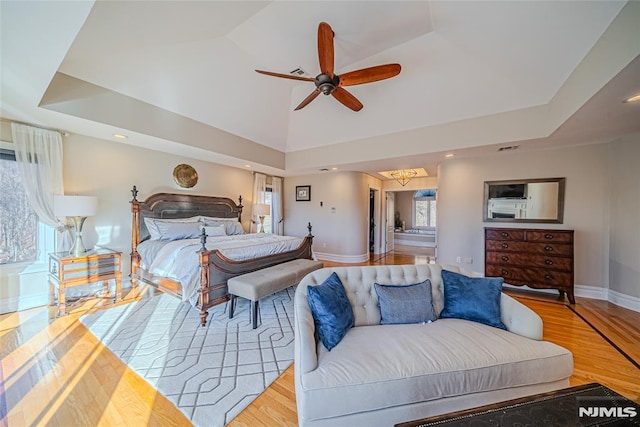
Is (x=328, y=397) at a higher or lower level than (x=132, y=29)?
lower

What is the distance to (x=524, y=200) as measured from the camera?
419 cm

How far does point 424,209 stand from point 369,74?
356 inches

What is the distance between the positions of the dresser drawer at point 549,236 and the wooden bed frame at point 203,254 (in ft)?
11.8

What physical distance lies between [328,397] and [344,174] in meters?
5.51

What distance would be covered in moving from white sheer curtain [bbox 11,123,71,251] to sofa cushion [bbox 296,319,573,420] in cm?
429

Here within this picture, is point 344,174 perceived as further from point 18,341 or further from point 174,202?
point 18,341

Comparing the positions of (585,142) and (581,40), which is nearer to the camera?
(581,40)

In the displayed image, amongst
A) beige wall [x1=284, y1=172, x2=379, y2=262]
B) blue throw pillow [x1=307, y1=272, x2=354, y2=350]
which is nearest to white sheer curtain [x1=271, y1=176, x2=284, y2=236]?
beige wall [x1=284, y1=172, x2=379, y2=262]

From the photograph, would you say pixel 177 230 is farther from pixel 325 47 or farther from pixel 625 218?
pixel 625 218

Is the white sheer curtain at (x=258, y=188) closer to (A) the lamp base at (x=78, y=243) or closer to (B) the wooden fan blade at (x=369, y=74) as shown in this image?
(A) the lamp base at (x=78, y=243)

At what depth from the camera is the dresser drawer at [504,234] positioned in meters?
3.78

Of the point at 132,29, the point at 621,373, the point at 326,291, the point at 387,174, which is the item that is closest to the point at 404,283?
the point at 326,291

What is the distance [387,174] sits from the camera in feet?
24.2

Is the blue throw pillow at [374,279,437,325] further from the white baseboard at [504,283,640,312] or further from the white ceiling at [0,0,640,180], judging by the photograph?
the white baseboard at [504,283,640,312]
